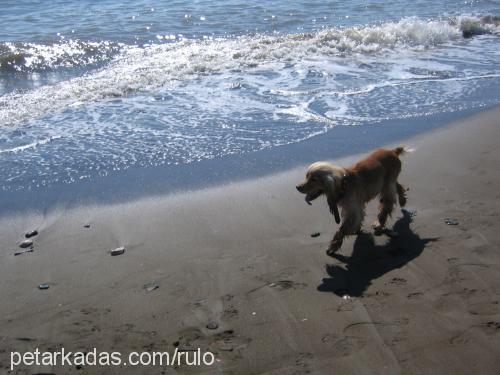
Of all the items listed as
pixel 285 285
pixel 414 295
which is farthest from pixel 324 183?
pixel 414 295

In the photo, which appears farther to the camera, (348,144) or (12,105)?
(12,105)

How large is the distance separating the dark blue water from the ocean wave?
5cm

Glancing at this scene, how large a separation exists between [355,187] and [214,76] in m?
6.76

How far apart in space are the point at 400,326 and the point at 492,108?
6060 mm

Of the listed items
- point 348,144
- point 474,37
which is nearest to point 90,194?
point 348,144

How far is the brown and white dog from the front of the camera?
17.2ft

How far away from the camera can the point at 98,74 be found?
1253cm

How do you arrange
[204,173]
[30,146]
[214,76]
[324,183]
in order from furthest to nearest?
[214,76], [30,146], [204,173], [324,183]

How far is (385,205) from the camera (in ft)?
19.3

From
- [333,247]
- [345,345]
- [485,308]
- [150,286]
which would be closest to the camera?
[345,345]

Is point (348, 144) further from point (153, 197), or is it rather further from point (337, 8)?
point (337, 8)

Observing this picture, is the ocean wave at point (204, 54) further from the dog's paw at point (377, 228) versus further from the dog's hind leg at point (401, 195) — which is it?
the dog's paw at point (377, 228)

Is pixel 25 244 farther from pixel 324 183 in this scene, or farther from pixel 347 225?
pixel 347 225

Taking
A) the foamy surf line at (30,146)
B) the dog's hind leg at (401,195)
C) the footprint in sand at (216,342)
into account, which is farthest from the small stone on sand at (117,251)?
the foamy surf line at (30,146)
